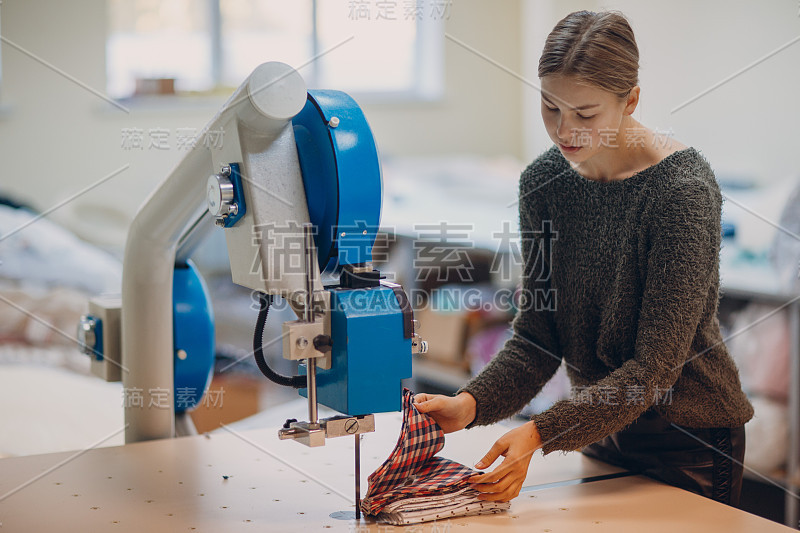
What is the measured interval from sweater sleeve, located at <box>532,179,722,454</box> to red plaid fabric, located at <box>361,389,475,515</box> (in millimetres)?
137

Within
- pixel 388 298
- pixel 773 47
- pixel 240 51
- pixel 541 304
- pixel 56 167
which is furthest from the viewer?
pixel 240 51

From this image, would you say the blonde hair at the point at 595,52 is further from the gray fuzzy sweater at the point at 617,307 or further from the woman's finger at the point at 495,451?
the woman's finger at the point at 495,451

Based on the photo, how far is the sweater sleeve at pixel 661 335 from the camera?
1.04 metres

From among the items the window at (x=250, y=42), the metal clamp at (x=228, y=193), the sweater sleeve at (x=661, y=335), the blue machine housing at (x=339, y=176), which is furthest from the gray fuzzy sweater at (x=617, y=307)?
the window at (x=250, y=42)

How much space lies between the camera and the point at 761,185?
9.98 ft

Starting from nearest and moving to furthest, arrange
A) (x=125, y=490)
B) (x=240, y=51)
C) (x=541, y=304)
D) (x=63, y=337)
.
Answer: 1. (x=125, y=490)
2. (x=541, y=304)
3. (x=63, y=337)
4. (x=240, y=51)

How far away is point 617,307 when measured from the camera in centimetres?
114

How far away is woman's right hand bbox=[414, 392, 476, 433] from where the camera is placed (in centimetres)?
113

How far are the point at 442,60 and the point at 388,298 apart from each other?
12.3 feet

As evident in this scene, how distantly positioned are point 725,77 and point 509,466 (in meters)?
2.60

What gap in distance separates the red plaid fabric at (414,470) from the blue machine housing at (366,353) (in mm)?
132

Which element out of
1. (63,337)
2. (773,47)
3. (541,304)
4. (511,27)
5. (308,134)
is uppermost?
(511,27)

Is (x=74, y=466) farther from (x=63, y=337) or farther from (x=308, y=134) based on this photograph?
(x=63, y=337)

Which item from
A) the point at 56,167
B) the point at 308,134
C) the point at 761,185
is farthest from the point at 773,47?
the point at 56,167
